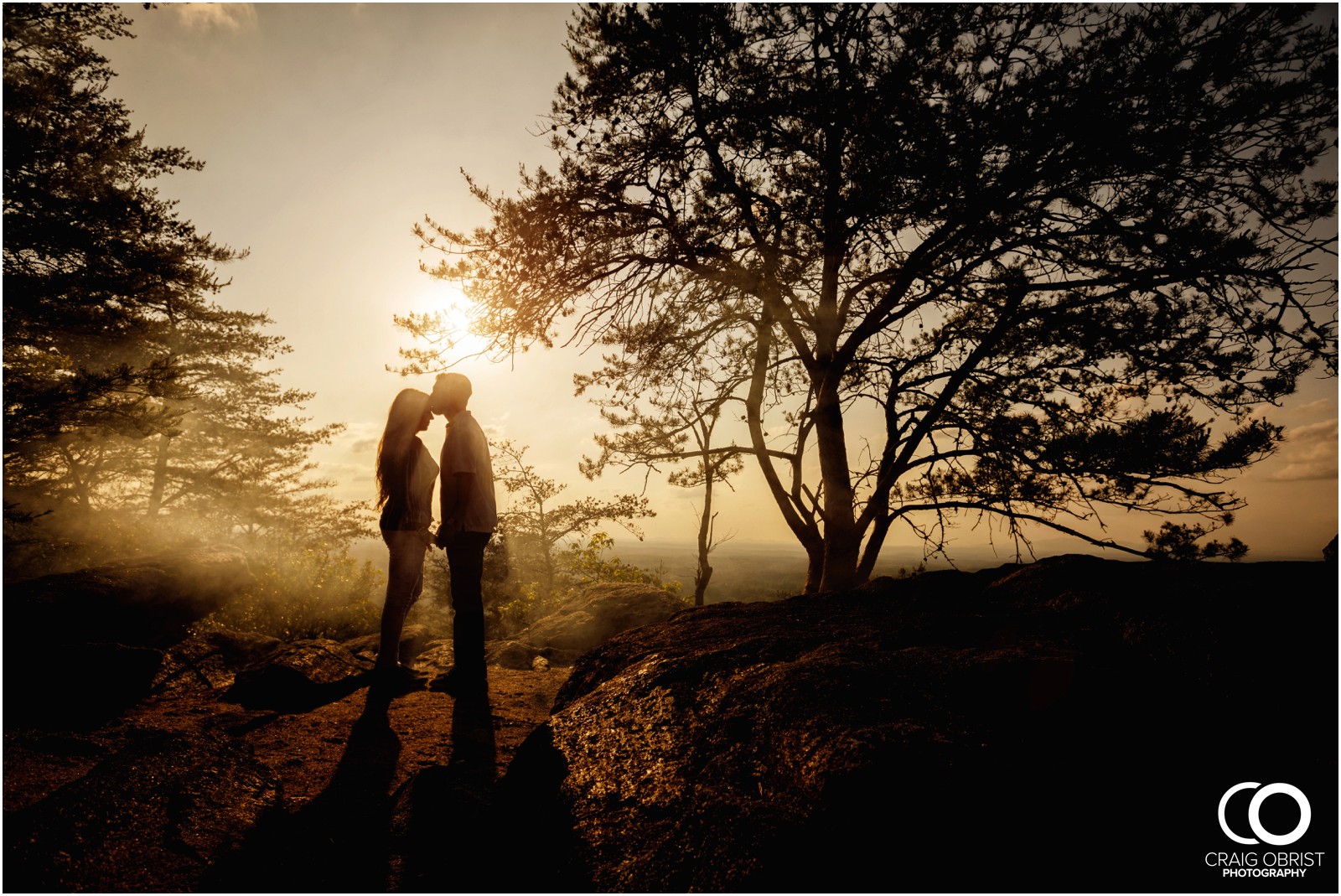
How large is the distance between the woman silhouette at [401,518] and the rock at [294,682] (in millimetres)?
265

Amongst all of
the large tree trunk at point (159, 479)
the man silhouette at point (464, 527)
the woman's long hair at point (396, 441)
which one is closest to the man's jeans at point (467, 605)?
the man silhouette at point (464, 527)

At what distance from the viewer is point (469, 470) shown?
12.3 ft

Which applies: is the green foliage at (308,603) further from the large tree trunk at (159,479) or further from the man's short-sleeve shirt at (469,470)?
the large tree trunk at (159,479)

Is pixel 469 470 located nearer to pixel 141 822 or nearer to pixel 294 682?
pixel 294 682

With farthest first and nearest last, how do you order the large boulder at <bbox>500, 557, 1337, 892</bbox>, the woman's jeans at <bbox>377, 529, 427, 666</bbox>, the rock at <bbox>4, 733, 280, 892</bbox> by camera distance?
the woman's jeans at <bbox>377, 529, 427, 666</bbox>, the rock at <bbox>4, 733, 280, 892</bbox>, the large boulder at <bbox>500, 557, 1337, 892</bbox>

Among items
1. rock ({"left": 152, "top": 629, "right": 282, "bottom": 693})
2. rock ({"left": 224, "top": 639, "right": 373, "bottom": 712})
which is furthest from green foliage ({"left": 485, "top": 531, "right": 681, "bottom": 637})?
rock ({"left": 224, "top": 639, "right": 373, "bottom": 712})

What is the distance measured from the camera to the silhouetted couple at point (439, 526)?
367 centimetres

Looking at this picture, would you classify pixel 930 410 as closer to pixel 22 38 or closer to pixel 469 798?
pixel 469 798

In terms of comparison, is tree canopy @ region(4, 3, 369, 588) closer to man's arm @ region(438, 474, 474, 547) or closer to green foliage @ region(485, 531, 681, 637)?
green foliage @ region(485, 531, 681, 637)

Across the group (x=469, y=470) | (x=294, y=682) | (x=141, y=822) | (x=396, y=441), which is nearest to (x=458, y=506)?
(x=469, y=470)

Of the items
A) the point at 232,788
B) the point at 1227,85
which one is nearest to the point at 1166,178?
the point at 1227,85

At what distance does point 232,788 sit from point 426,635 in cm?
608

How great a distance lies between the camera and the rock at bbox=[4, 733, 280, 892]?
138 centimetres

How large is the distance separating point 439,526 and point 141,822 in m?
2.24
